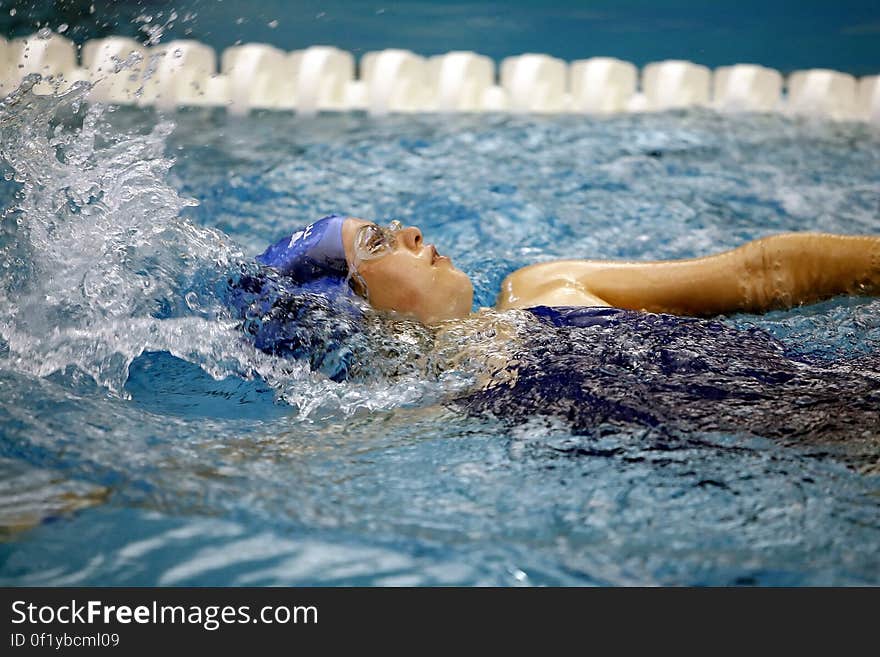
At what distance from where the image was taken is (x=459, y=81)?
666 cm

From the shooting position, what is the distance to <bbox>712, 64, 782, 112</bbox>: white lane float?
265 inches

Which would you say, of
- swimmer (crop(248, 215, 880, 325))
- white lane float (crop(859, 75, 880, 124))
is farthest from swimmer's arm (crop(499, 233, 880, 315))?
white lane float (crop(859, 75, 880, 124))

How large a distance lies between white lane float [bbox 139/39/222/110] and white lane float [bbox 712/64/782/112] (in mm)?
3741

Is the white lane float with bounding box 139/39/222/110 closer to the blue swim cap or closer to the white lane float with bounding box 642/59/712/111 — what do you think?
the white lane float with bounding box 642/59/712/111

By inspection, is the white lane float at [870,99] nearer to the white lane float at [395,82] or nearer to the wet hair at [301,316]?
the white lane float at [395,82]

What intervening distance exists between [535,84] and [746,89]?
5.36ft

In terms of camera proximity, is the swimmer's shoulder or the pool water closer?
the pool water

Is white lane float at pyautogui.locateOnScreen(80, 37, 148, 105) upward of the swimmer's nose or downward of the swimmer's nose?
upward

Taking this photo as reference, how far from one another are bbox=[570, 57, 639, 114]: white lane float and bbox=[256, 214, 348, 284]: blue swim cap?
4608 millimetres

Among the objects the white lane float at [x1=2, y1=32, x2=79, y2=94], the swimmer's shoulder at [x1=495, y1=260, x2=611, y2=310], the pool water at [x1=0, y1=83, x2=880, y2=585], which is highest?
the white lane float at [x1=2, y1=32, x2=79, y2=94]

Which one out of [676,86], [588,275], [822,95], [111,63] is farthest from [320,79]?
[588,275]

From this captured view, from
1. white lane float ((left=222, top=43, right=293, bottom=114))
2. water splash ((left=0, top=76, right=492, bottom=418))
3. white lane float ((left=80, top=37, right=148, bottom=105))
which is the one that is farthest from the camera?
white lane float ((left=222, top=43, right=293, bottom=114))

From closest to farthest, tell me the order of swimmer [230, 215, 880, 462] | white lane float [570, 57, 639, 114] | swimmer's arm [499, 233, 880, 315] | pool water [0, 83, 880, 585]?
1. pool water [0, 83, 880, 585]
2. swimmer [230, 215, 880, 462]
3. swimmer's arm [499, 233, 880, 315]
4. white lane float [570, 57, 639, 114]
